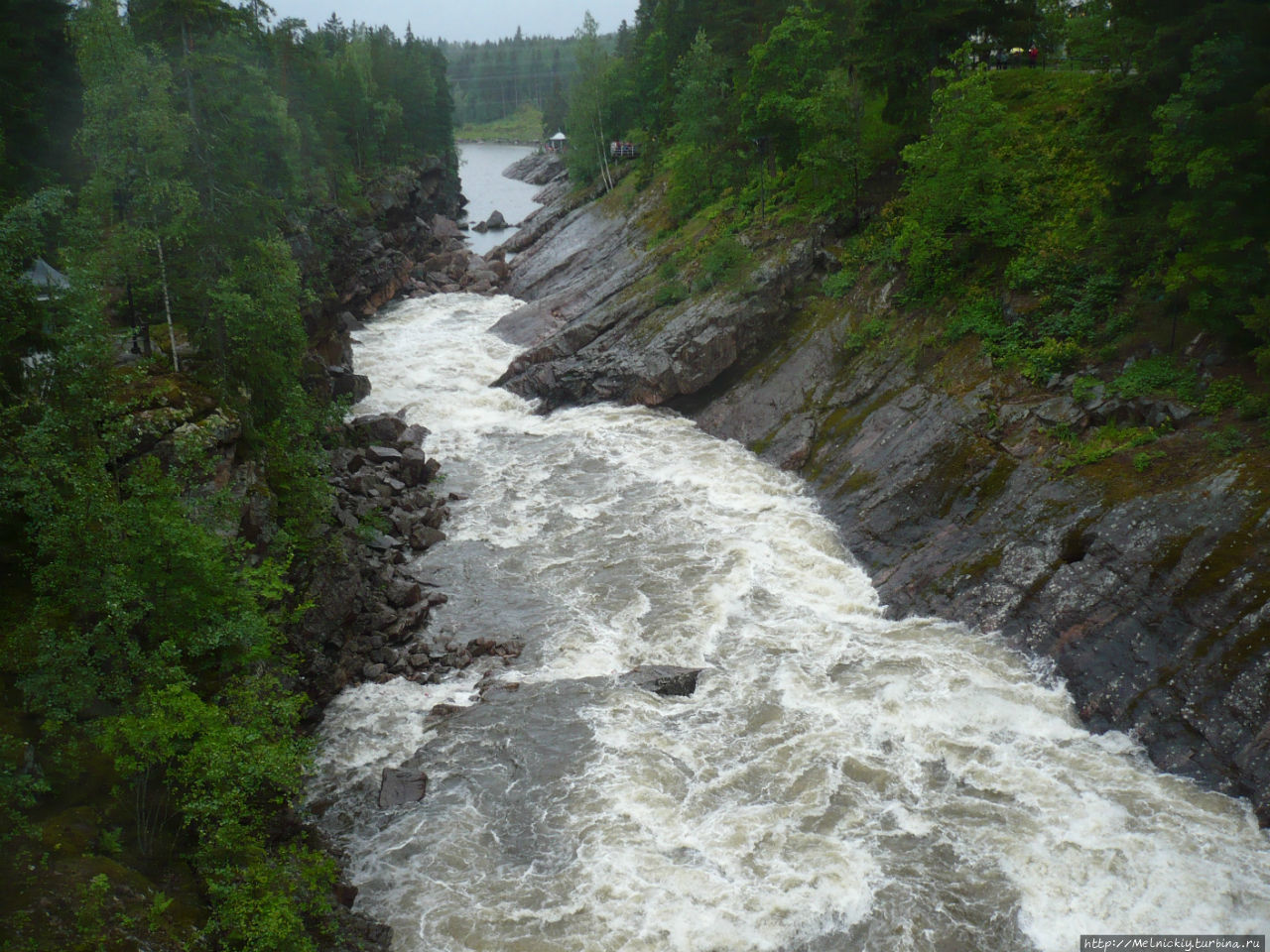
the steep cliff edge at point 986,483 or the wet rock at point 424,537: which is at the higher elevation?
the steep cliff edge at point 986,483

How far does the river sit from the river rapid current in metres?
0.05

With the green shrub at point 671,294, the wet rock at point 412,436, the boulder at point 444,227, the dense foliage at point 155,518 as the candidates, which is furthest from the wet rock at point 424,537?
the boulder at point 444,227

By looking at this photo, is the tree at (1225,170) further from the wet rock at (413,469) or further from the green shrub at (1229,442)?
the wet rock at (413,469)

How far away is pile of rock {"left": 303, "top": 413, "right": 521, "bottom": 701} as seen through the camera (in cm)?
2120

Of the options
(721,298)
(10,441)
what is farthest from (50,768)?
(721,298)

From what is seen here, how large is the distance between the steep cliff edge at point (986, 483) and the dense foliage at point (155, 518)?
15.6 m

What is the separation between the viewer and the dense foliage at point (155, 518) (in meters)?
12.3

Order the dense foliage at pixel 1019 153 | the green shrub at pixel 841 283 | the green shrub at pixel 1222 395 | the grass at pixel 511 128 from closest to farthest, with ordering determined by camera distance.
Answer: the dense foliage at pixel 1019 153 → the green shrub at pixel 1222 395 → the green shrub at pixel 841 283 → the grass at pixel 511 128

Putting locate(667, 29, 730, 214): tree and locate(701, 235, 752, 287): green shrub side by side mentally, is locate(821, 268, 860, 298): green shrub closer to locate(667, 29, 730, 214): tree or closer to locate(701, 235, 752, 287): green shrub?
locate(701, 235, 752, 287): green shrub

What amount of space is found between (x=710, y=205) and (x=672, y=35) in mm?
23046

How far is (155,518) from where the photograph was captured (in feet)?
47.3

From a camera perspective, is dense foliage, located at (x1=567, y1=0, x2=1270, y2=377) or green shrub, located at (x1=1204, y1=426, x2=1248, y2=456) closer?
green shrub, located at (x1=1204, y1=426, x2=1248, y2=456)

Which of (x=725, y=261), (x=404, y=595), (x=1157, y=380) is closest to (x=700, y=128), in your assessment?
(x=725, y=261)

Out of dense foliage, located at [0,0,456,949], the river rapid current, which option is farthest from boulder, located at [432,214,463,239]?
the river rapid current
